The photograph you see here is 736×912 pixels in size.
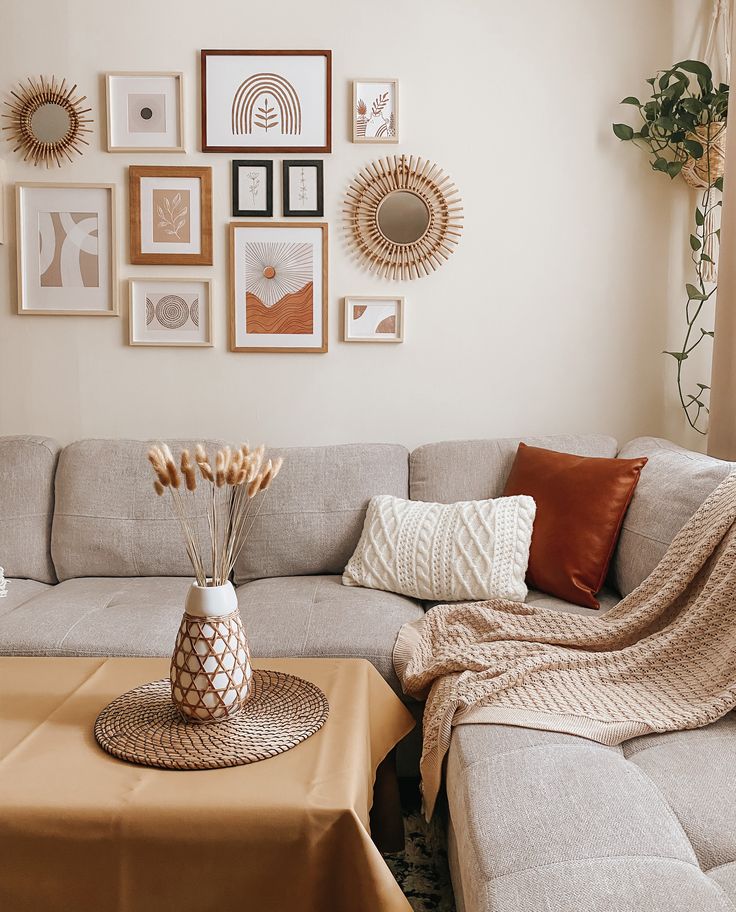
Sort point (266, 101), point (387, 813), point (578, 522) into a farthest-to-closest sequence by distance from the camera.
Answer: point (266, 101), point (578, 522), point (387, 813)

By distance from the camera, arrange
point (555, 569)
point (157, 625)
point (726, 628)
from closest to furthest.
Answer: point (726, 628) < point (157, 625) < point (555, 569)

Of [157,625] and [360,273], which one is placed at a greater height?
[360,273]

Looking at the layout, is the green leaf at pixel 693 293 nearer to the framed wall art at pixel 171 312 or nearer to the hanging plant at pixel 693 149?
the hanging plant at pixel 693 149

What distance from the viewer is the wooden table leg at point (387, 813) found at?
169 centimetres

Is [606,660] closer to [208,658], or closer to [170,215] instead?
[208,658]

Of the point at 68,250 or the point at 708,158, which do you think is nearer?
the point at 708,158

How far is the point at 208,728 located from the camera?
4.38 feet

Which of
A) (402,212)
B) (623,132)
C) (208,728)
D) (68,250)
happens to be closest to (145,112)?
(68,250)

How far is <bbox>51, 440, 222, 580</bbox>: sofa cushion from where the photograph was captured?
2.57 metres

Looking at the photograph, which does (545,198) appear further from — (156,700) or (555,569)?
(156,700)

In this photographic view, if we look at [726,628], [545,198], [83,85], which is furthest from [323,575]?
[83,85]

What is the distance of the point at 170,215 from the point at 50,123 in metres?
0.52

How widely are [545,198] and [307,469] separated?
127cm

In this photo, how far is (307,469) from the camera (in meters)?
2.63
